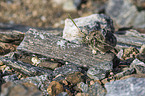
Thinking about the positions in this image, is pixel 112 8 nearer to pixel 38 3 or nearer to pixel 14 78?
pixel 38 3

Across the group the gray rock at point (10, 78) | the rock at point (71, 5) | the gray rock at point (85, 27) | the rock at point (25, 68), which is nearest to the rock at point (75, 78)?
the rock at point (25, 68)

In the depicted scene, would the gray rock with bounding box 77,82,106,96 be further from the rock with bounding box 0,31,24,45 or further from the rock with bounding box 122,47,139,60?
the rock with bounding box 0,31,24,45

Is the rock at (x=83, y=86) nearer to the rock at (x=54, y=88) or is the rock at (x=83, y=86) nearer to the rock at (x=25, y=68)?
the rock at (x=54, y=88)

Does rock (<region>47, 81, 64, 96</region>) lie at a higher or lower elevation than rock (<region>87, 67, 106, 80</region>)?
lower

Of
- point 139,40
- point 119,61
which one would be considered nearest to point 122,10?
point 139,40

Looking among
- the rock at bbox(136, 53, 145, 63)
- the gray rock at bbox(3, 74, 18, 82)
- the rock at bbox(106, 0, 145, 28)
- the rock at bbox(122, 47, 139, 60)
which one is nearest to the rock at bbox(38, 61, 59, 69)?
the gray rock at bbox(3, 74, 18, 82)

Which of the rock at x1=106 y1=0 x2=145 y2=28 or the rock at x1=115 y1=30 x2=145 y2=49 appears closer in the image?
the rock at x1=115 y1=30 x2=145 y2=49
